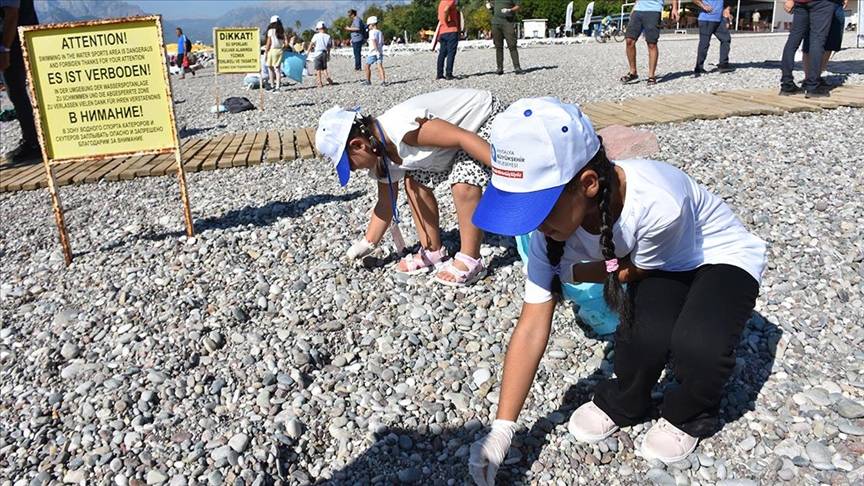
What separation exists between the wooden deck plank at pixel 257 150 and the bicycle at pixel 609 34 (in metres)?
26.9

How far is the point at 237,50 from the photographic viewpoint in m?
12.4

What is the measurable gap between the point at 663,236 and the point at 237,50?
463 inches

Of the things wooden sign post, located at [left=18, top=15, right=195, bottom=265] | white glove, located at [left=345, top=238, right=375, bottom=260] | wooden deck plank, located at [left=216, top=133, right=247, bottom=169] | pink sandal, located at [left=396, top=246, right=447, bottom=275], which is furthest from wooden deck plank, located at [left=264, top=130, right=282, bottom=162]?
pink sandal, located at [left=396, top=246, right=447, bottom=275]

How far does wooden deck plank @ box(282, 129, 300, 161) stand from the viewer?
22.7ft

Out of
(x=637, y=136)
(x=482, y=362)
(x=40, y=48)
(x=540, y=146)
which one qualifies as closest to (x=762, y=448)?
(x=482, y=362)

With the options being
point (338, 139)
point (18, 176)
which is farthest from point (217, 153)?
point (338, 139)

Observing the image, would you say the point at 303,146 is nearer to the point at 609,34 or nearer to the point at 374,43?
the point at 374,43

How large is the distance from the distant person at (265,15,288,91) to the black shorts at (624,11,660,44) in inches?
342

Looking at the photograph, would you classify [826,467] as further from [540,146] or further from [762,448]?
[540,146]

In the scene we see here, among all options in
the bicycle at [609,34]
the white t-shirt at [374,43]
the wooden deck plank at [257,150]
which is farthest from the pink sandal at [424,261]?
the bicycle at [609,34]

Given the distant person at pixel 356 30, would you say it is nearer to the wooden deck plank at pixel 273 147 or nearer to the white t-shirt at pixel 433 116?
the wooden deck plank at pixel 273 147

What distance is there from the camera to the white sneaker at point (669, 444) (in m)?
2.27

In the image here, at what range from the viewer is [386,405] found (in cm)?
271

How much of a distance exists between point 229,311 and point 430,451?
1528mm
